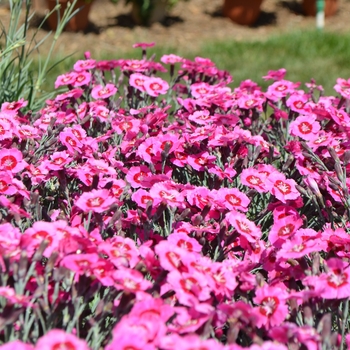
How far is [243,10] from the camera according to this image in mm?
7980

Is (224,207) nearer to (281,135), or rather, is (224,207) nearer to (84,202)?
(84,202)

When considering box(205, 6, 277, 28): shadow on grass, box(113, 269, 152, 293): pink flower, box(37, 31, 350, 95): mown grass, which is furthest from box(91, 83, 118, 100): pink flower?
box(205, 6, 277, 28): shadow on grass

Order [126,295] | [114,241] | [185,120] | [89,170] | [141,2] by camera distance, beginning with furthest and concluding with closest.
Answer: [141,2] < [185,120] < [89,170] < [114,241] < [126,295]

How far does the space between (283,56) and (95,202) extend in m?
4.89

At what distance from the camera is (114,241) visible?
1616 millimetres

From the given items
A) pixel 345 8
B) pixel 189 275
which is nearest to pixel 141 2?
pixel 345 8

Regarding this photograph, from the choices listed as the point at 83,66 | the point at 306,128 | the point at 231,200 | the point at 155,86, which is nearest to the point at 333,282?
the point at 231,200

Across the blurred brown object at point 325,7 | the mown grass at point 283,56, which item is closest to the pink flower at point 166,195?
the mown grass at point 283,56

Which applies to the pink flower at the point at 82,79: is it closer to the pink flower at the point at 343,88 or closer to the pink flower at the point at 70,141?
the pink flower at the point at 70,141

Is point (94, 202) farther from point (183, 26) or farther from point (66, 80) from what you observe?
point (183, 26)

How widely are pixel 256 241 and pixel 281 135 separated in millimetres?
964

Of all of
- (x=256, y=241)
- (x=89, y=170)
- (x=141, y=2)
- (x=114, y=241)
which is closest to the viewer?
(x=114, y=241)

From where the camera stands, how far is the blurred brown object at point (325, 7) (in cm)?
827

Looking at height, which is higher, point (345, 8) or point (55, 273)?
point (55, 273)
